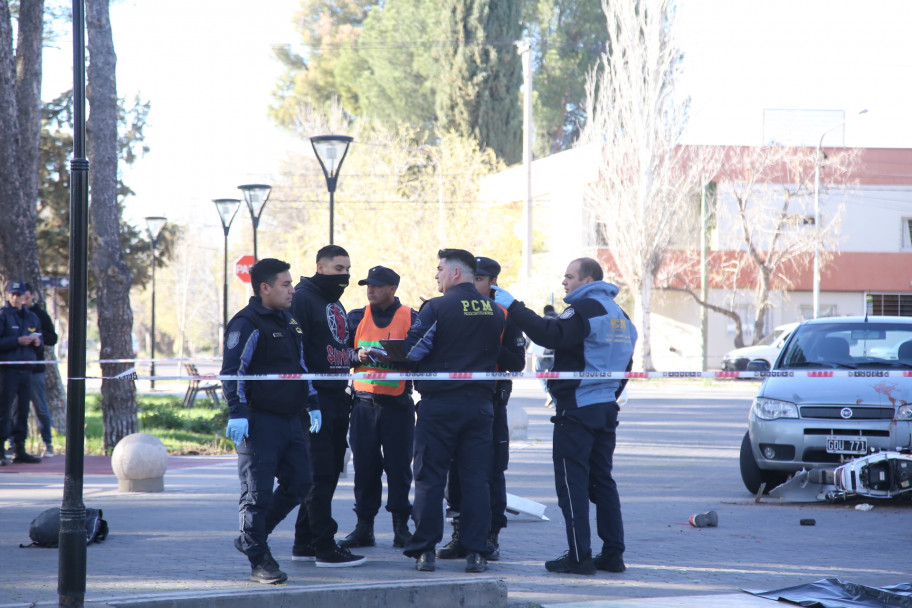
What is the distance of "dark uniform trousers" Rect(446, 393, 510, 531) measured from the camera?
7234mm

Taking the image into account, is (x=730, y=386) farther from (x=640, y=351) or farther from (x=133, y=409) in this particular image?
(x=133, y=409)

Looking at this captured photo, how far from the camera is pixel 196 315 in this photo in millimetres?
77562

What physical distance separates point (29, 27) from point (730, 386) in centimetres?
2262

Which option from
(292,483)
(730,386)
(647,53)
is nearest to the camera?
(292,483)

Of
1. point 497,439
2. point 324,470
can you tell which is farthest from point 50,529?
point 497,439

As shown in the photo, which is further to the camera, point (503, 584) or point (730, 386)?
point (730, 386)

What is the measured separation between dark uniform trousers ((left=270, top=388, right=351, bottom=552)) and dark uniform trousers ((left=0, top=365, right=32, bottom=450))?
255 inches

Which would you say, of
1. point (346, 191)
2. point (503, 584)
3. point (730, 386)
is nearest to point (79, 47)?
point (503, 584)

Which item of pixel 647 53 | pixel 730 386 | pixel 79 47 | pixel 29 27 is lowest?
pixel 730 386

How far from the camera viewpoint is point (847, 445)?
30.8 feet

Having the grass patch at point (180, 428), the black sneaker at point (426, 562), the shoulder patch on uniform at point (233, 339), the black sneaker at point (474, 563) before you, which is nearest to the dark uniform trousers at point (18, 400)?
the grass patch at point (180, 428)

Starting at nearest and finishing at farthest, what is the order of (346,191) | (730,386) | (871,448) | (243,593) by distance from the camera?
(243,593) < (871,448) < (730,386) < (346,191)

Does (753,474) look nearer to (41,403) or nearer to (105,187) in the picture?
(41,403)

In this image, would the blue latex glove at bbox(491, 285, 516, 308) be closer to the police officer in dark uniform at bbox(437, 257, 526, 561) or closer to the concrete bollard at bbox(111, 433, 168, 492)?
the police officer in dark uniform at bbox(437, 257, 526, 561)
